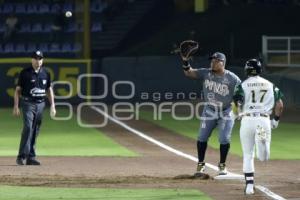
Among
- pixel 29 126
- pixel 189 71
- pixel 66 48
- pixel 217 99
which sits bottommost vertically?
pixel 29 126

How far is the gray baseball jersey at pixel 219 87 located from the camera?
13914 millimetres

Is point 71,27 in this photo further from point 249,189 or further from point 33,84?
point 249,189

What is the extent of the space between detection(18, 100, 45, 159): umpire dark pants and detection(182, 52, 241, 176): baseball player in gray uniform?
323cm

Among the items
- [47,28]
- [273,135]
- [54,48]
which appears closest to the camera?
[273,135]

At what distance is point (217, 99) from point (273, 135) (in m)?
8.91

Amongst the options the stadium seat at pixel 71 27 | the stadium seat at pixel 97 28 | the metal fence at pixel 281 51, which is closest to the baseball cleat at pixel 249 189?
the metal fence at pixel 281 51

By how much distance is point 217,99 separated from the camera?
14.0m

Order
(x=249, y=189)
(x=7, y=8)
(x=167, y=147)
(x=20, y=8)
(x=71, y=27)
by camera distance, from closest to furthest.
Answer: (x=249, y=189) < (x=167, y=147) < (x=71, y=27) < (x=7, y=8) < (x=20, y=8)

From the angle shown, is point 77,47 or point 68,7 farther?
point 68,7

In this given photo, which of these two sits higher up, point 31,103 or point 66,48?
point 66,48

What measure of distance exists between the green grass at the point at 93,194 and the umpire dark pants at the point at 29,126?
336 cm

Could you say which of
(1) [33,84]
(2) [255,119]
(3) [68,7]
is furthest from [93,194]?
(3) [68,7]

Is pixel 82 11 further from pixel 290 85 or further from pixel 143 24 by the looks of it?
pixel 290 85

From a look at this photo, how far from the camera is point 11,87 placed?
109ft
